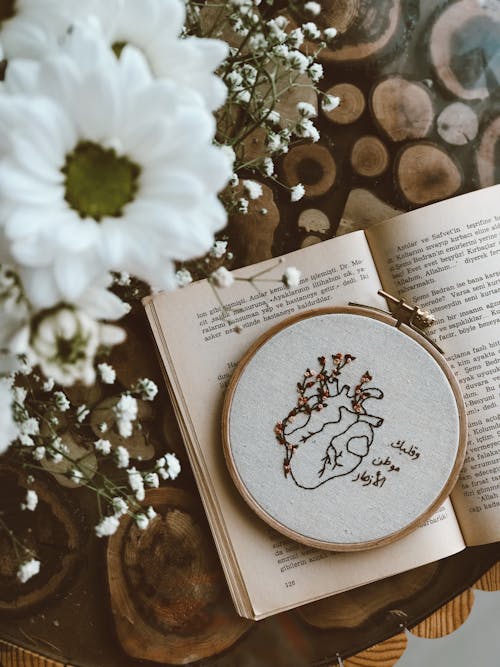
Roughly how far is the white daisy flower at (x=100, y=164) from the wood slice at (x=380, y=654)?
68cm

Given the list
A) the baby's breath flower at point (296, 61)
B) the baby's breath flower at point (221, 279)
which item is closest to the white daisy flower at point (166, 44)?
the baby's breath flower at point (221, 279)

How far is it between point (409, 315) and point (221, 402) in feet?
0.88

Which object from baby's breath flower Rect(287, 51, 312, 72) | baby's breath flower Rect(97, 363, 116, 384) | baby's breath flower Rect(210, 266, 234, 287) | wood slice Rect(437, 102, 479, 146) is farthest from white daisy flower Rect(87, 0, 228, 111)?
wood slice Rect(437, 102, 479, 146)

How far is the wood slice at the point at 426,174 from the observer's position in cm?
91

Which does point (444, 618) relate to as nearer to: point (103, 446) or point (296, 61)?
point (103, 446)

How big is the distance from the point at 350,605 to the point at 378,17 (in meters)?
0.78

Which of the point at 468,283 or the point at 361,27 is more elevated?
the point at 361,27

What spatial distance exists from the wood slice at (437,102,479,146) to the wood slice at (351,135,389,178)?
84 millimetres

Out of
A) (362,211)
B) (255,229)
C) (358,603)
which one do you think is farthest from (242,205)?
(358,603)

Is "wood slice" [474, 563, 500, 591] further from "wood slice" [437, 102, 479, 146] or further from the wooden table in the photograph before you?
"wood slice" [437, 102, 479, 146]

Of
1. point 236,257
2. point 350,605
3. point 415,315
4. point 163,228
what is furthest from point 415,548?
point 163,228

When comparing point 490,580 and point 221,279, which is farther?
point 490,580

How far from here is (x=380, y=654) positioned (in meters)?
0.90

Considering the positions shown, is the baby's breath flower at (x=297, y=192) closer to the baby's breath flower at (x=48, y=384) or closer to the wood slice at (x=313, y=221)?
the wood slice at (x=313, y=221)
